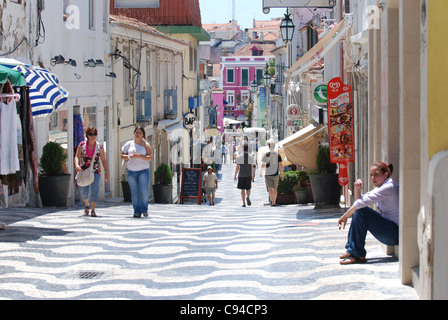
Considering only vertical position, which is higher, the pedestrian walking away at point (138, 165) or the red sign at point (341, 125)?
the red sign at point (341, 125)

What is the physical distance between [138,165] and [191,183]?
1117 centimetres

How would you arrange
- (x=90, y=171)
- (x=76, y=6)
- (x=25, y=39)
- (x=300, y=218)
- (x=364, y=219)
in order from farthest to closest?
(x=76, y=6)
(x=25, y=39)
(x=300, y=218)
(x=90, y=171)
(x=364, y=219)

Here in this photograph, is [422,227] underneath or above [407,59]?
underneath

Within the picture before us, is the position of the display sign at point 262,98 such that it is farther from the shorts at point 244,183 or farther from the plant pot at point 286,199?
the shorts at point 244,183

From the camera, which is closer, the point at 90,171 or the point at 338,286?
the point at 338,286

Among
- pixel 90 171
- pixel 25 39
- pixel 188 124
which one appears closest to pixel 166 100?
pixel 188 124

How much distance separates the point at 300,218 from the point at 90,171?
12.2 feet

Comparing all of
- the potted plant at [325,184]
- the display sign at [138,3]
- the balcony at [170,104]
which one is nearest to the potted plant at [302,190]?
the potted plant at [325,184]

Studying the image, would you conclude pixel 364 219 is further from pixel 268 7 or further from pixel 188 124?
pixel 188 124

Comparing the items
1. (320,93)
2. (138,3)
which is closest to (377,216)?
(320,93)

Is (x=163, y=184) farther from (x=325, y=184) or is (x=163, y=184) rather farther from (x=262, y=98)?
(x=262, y=98)

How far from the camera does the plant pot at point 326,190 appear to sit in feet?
48.4

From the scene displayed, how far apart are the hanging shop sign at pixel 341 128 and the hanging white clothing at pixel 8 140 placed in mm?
6273
